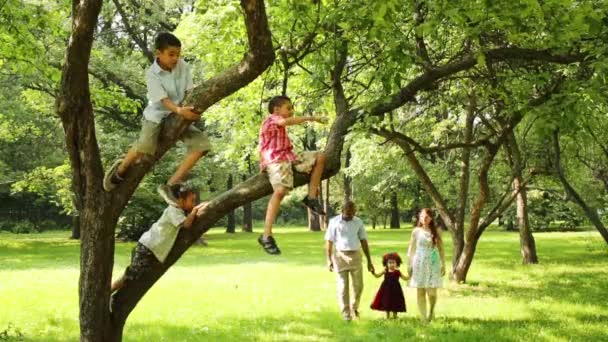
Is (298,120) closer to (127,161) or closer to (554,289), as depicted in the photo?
(127,161)

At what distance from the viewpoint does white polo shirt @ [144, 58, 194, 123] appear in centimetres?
569

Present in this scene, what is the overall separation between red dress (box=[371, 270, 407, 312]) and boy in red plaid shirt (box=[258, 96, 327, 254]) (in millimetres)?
5592

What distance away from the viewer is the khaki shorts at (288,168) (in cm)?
612

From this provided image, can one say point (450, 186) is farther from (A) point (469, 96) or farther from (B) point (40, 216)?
(B) point (40, 216)

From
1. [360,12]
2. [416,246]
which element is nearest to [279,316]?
[416,246]

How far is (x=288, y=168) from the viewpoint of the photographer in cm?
626

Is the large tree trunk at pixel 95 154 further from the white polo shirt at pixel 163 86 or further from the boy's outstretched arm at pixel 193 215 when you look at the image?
the boy's outstretched arm at pixel 193 215

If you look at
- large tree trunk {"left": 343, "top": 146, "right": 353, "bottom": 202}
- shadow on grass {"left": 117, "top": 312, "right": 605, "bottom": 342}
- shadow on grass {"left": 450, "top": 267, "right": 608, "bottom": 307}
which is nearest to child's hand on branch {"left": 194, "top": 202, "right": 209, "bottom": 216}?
shadow on grass {"left": 117, "top": 312, "right": 605, "bottom": 342}

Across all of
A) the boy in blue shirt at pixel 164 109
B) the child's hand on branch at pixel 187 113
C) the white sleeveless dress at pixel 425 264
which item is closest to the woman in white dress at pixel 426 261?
the white sleeveless dress at pixel 425 264

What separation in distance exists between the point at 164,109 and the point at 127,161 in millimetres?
638

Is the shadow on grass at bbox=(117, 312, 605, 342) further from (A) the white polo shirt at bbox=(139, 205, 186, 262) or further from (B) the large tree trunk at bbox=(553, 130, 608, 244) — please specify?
(A) the white polo shirt at bbox=(139, 205, 186, 262)

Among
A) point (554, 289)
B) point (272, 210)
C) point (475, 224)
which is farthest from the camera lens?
point (475, 224)

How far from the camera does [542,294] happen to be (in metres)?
15.5

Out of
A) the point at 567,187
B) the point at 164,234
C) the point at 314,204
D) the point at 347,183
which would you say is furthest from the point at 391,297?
the point at 347,183
